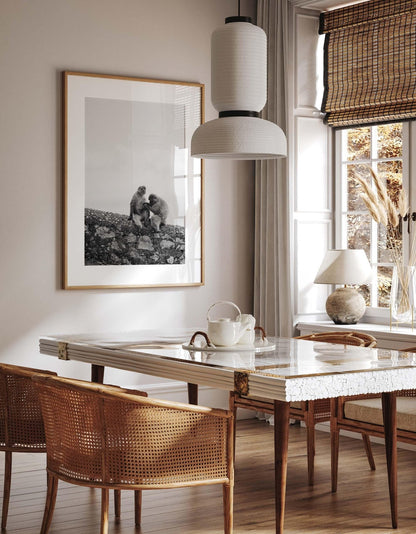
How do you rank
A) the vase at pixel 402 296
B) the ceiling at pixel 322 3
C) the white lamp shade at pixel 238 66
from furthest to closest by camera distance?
the ceiling at pixel 322 3, the vase at pixel 402 296, the white lamp shade at pixel 238 66

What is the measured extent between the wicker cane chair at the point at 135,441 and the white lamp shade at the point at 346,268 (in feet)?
8.08

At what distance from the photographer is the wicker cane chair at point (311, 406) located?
457 centimetres

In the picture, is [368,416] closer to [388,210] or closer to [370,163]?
[388,210]

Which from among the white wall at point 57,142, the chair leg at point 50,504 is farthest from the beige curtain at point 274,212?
the chair leg at point 50,504

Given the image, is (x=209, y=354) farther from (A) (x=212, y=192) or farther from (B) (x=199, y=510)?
(A) (x=212, y=192)

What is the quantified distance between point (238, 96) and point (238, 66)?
13cm

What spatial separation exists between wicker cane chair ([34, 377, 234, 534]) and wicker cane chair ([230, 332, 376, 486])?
1271mm

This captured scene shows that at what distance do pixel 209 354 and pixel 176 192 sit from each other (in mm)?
2352

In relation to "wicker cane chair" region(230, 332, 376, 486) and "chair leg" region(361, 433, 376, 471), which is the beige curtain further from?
"chair leg" region(361, 433, 376, 471)

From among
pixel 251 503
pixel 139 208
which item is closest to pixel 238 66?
pixel 251 503

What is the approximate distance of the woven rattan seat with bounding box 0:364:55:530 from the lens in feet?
12.5

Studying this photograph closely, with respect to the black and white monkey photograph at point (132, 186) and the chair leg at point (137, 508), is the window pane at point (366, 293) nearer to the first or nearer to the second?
the black and white monkey photograph at point (132, 186)

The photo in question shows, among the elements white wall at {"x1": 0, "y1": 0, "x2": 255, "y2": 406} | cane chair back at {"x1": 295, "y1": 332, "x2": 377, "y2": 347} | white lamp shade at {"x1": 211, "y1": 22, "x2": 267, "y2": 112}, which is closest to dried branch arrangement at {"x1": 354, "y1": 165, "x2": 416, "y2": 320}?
cane chair back at {"x1": 295, "y1": 332, "x2": 377, "y2": 347}

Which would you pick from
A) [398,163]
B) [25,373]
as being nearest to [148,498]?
[25,373]
